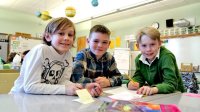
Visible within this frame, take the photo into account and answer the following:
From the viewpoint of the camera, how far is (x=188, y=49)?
4.29 m

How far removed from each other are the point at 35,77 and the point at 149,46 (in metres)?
0.73

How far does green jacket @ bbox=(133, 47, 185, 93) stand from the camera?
1.13 m

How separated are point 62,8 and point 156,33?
462cm

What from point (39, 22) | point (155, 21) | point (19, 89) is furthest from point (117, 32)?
point (19, 89)

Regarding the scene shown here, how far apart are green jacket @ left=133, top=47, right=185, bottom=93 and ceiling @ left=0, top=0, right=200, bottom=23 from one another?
3234 mm

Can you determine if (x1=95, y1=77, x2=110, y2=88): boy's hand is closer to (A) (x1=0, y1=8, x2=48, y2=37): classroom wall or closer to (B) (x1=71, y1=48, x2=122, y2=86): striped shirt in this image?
(B) (x1=71, y1=48, x2=122, y2=86): striped shirt

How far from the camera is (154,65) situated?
1294 mm

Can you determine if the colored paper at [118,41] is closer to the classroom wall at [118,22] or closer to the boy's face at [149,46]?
the classroom wall at [118,22]

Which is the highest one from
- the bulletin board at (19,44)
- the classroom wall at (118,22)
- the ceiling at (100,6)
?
the ceiling at (100,6)

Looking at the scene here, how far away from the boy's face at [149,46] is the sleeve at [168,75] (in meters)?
0.07

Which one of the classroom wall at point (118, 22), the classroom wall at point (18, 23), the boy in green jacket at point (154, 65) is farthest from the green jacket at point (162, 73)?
the classroom wall at point (18, 23)

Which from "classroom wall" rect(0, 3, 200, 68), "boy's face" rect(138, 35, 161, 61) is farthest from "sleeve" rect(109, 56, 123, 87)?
"classroom wall" rect(0, 3, 200, 68)

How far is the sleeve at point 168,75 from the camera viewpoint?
1.07 meters

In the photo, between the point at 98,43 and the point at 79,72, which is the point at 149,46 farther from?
the point at 79,72
